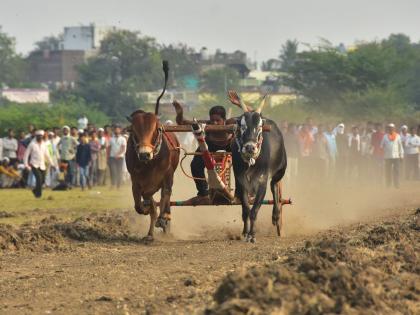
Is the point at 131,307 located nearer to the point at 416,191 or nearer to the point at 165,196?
the point at 165,196

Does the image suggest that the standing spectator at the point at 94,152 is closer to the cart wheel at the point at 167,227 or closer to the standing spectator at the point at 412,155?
the standing spectator at the point at 412,155

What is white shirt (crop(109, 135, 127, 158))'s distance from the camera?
31.6 meters

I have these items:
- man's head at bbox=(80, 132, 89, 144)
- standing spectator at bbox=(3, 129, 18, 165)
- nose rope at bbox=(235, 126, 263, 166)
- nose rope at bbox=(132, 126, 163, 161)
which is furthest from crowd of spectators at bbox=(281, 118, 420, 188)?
nose rope at bbox=(235, 126, 263, 166)

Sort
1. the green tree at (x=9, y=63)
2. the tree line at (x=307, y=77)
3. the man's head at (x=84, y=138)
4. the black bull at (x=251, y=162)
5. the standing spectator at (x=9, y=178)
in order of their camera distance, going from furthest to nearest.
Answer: the green tree at (x=9, y=63) → the tree line at (x=307, y=77) → the standing spectator at (x=9, y=178) → the man's head at (x=84, y=138) → the black bull at (x=251, y=162)

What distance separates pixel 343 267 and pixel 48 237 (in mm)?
7016

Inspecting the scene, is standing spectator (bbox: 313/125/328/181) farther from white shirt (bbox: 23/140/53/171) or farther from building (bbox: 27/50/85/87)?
building (bbox: 27/50/85/87)

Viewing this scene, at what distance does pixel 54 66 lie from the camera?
5522 inches

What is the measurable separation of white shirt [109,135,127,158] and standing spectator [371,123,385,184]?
275 inches

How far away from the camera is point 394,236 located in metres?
14.1

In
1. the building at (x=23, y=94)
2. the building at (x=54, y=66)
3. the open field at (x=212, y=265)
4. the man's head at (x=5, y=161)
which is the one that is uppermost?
the building at (x=54, y=66)

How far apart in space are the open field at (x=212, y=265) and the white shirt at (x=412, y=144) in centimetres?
1266

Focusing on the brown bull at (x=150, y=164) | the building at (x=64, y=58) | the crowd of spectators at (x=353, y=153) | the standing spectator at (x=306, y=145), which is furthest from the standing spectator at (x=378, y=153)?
the building at (x=64, y=58)

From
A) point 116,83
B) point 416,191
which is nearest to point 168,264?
point 416,191

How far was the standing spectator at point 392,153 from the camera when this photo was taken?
102 ft
